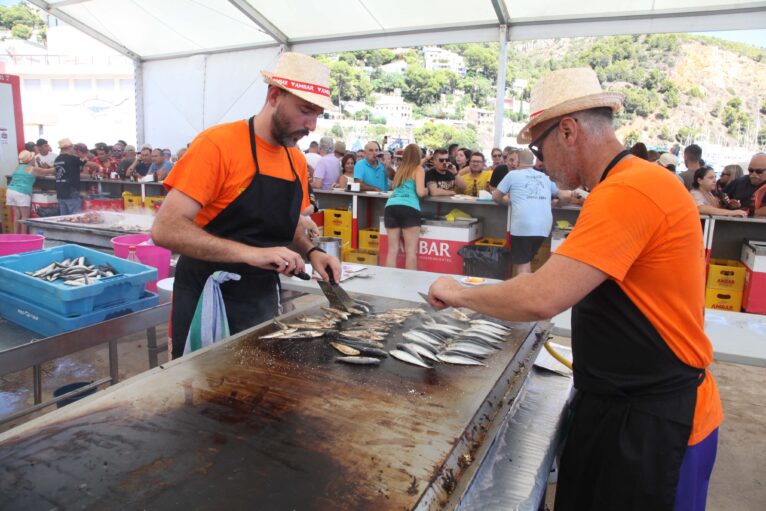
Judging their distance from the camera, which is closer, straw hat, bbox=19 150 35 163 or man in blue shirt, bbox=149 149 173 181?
straw hat, bbox=19 150 35 163

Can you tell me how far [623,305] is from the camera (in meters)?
1.65

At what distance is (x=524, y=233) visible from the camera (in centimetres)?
715

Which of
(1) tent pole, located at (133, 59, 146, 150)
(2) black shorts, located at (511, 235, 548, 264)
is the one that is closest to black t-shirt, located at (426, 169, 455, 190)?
(2) black shorts, located at (511, 235, 548, 264)

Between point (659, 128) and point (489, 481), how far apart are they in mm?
33693

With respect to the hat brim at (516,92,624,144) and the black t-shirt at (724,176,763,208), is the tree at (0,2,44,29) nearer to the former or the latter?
the black t-shirt at (724,176,763,208)

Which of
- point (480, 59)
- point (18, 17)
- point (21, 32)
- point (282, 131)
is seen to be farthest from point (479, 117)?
point (18, 17)

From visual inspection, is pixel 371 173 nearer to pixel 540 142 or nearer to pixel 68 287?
pixel 68 287

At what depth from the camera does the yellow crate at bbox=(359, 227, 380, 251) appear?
9.36 m

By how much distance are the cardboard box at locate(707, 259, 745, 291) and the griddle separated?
6556 millimetres

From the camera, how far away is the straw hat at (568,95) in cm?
168

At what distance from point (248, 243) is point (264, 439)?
1.29 meters

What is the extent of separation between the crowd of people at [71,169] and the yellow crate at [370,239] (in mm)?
3564

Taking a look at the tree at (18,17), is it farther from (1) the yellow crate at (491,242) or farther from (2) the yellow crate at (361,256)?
(1) the yellow crate at (491,242)

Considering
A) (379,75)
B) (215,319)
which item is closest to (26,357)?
(215,319)
